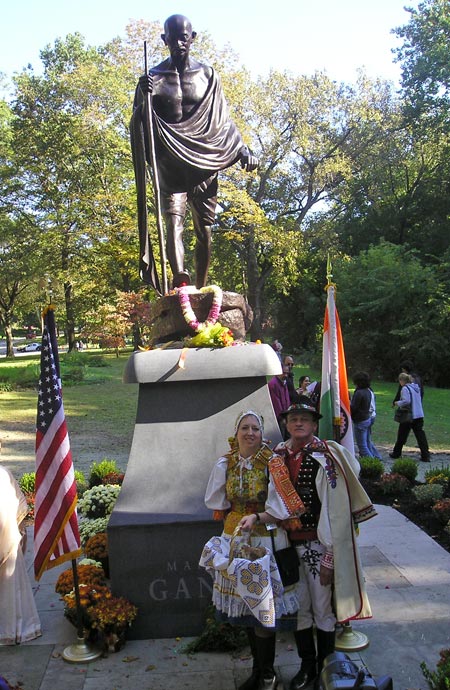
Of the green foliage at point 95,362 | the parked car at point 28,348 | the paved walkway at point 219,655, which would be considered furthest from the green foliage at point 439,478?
the parked car at point 28,348

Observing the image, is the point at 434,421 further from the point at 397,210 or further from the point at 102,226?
the point at 397,210

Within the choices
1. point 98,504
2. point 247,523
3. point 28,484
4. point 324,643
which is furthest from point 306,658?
point 28,484

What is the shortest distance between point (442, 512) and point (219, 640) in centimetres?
395

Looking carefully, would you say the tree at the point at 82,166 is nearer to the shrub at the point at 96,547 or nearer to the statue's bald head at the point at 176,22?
the statue's bald head at the point at 176,22

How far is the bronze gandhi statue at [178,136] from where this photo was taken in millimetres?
6309

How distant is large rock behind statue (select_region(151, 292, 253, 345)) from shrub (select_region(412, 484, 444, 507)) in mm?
3586

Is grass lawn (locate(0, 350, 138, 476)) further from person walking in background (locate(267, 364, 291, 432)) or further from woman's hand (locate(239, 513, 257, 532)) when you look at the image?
woman's hand (locate(239, 513, 257, 532))

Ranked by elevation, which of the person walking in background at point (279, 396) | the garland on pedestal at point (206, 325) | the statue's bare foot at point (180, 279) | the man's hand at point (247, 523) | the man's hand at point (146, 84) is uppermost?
the man's hand at point (146, 84)

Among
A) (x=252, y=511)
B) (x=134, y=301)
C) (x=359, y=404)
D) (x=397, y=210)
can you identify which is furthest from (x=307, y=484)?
(x=397, y=210)

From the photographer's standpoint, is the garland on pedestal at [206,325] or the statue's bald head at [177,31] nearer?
the garland on pedestal at [206,325]

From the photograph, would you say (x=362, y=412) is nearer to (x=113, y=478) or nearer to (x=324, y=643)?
(x=113, y=478)

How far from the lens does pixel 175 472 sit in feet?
17.9

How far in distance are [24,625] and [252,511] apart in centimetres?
228

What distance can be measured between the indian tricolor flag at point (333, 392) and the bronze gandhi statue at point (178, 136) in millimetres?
1606
